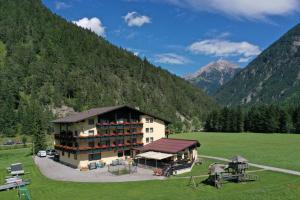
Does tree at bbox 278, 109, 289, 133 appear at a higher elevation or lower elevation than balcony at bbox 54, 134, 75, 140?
higher

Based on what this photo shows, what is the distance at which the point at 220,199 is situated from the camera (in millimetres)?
35969

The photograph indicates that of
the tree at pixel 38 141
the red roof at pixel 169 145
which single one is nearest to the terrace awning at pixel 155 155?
the red roof at pixel 169 145

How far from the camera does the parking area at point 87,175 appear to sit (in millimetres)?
50406

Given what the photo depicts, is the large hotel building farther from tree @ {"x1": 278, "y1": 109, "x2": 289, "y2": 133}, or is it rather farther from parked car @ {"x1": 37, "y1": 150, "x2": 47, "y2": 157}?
tree @ {"x1": 278, "y1": 109, "x2": 289, "y2": 133}

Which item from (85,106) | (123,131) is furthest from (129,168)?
(85,106)

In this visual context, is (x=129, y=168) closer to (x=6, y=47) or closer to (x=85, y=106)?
(x=85, y=106)

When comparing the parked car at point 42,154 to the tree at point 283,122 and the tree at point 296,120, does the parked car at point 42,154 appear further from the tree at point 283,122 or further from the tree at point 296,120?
the tree at point 296,120

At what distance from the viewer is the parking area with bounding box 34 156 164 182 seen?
50406 mm

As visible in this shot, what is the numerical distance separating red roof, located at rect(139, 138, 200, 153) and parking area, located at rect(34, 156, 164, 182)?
19.4ft

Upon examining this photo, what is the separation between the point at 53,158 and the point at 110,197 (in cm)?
4177

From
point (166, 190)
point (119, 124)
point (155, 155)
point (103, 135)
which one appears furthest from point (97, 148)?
point (166, 190)

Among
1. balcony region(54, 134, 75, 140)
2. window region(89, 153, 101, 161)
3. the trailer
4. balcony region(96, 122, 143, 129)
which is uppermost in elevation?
balcony region(96, 122, 143, 129)

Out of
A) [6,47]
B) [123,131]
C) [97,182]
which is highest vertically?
[6,47]

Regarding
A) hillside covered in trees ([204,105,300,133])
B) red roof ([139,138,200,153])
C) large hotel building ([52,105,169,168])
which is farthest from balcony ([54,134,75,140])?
hillside covered in trees ([204,105,300,133])
